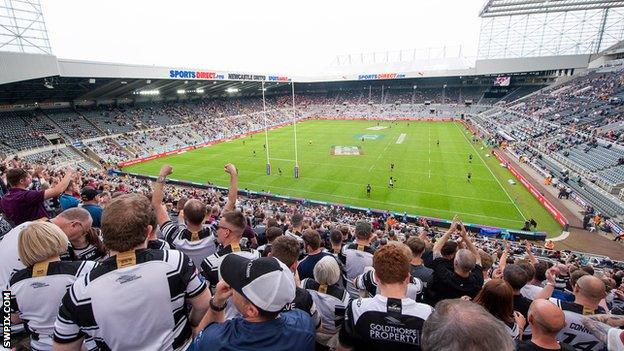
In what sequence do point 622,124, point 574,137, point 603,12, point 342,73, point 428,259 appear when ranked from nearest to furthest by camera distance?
point 428,259
point 622,124
point 574,137
point 603,12
point 342,73

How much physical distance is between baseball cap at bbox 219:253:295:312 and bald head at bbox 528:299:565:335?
2165mm

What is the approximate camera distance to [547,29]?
192 ft

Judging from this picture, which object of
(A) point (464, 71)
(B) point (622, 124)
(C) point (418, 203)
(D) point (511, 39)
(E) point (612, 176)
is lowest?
(C) point (418, 203)

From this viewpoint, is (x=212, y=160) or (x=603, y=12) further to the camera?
(x=603, y=12)

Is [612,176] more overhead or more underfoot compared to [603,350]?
more underfoot

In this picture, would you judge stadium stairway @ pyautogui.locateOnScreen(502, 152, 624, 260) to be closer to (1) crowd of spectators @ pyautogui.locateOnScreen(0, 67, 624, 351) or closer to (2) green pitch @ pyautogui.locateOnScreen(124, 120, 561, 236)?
(2) green pitch @ pyautogui.locateOnScreen(124, 120, 561, 236)

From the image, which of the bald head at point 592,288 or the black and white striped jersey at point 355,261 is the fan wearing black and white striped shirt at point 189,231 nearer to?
the black and white striped jersey at point 355,261

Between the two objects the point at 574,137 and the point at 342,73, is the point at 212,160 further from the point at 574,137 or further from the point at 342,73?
the point at 342,73

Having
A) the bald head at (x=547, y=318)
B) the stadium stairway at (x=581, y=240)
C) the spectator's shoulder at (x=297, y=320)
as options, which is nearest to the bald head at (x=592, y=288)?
the bald head at (x=547, y=318)

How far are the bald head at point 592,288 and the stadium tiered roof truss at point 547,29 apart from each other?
188ft

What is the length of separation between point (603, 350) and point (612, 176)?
25.7m

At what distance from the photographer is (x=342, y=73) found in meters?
86.0

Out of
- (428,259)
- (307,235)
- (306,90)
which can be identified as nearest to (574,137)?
(428,259)

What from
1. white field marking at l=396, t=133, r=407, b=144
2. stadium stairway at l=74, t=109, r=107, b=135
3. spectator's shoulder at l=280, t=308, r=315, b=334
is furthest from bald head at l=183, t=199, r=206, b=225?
stadium stairway at l=74, t=109, r=107, b=135
